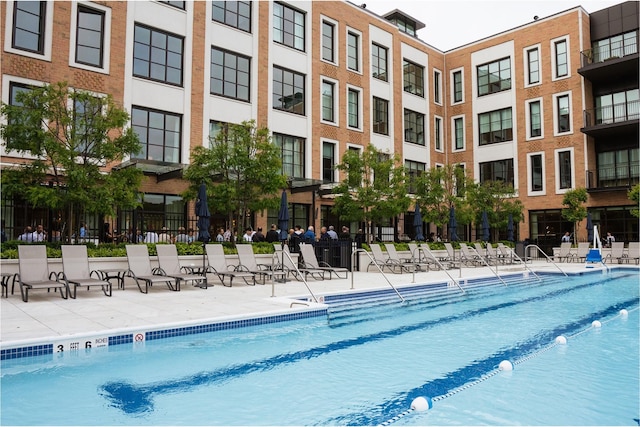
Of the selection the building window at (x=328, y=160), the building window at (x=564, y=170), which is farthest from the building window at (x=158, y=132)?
the building window at (x=564, y=170)

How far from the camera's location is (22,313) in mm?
7520

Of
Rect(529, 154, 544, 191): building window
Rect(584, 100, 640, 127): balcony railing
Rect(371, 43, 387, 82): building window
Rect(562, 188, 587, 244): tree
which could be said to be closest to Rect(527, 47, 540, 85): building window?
Rect(584, 100, 640, 127): balcony railing

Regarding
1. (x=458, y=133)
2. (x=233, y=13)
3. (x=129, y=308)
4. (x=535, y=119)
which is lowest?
(x=129, y=308)

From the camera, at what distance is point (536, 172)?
1171 inches

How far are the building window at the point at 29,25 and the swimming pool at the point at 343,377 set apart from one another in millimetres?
14284

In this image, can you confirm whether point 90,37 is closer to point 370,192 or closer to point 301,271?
point 301,271

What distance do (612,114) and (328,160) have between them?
54.2 feet

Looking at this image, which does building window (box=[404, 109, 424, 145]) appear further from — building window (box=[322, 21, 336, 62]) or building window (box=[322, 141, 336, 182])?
building window (box=[322, 21, 336, 62])

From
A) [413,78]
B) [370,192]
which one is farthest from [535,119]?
[370,192]

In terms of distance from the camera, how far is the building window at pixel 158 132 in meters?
18.3

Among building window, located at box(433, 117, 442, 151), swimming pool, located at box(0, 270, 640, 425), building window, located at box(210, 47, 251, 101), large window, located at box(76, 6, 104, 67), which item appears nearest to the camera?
swimming pool, located at box(0, 270, 640, 425)

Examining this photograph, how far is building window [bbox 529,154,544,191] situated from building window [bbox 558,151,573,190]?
1039 millimetres

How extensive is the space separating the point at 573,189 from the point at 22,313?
27664 millimetres

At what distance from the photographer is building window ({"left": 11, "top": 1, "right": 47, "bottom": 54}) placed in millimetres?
15961
